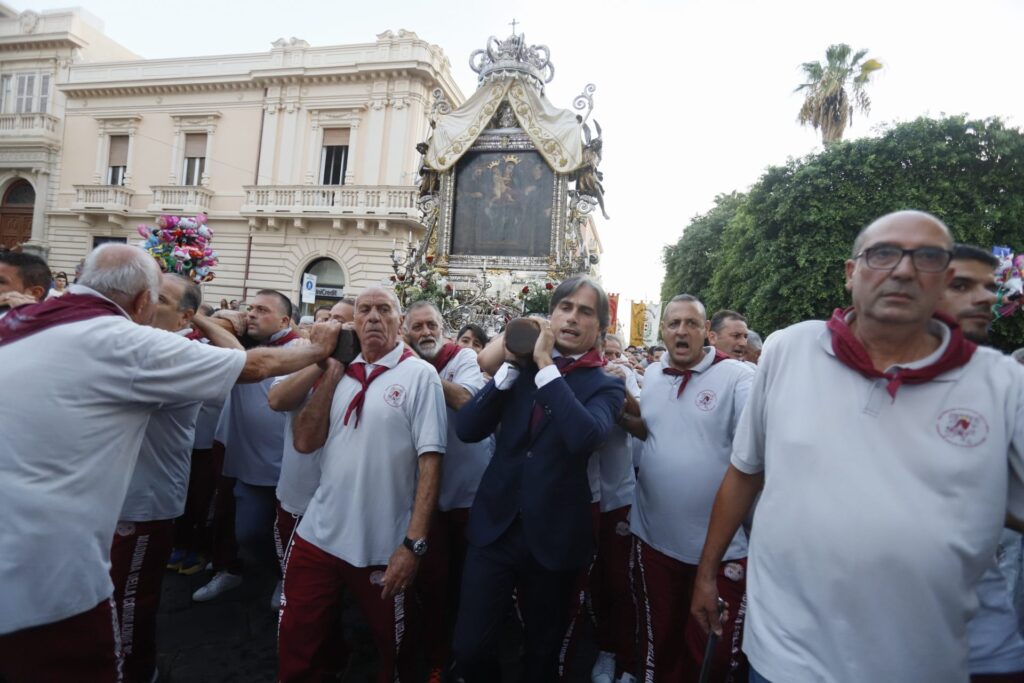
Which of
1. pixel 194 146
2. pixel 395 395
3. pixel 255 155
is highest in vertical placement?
pixel 194 146

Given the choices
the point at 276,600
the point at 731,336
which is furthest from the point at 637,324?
the point at 276,600

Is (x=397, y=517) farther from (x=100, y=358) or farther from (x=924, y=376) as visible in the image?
(x=924, y=376)

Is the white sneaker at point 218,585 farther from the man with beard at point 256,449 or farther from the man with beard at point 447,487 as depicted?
the man with beard at point 447,487

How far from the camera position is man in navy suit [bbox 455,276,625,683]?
7.90ft

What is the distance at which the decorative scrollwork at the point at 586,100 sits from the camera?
35.5ft

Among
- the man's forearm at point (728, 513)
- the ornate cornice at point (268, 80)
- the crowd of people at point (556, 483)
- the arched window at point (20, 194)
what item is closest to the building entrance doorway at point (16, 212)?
the arched window at point (20, 194)

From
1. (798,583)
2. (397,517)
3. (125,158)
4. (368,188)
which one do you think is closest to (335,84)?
(368,188)

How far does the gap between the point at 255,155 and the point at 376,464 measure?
2240 centimetres

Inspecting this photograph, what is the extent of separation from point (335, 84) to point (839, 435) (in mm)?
22850

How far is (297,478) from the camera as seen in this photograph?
321 centimetres

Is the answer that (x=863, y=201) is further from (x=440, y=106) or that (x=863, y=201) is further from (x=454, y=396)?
(x=454, y=396)

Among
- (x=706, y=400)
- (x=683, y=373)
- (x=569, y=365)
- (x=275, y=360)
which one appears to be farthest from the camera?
(x=683, y=373)

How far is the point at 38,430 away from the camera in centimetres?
194

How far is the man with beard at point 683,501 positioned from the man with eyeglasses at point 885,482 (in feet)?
3.13
